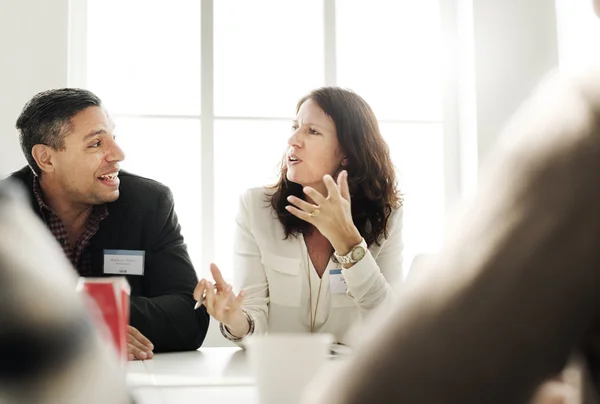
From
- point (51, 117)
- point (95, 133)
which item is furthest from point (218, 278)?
→ point (51, 117)

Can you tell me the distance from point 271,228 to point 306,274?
9.1 inches

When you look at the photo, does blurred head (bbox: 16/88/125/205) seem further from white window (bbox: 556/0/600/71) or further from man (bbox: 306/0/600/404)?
white window (bbox: 556/0/600/71)

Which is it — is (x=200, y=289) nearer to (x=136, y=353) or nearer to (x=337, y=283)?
(x=136, y=353)

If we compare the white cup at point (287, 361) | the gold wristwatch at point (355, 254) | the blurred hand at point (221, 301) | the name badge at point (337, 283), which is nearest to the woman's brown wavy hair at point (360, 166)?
the name badge at point (337, 283)

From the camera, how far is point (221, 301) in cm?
198

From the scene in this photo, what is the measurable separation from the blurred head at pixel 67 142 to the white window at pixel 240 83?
1.23 meters

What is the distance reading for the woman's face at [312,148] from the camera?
2705 millimetres

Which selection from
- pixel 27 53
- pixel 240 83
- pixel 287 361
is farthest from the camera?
pixel 240 83

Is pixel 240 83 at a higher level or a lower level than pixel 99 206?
higher

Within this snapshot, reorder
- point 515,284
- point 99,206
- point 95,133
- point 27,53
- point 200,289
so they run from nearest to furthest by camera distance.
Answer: point 515,284
point 200,289
point 99,206
point 95,133
point 27,53

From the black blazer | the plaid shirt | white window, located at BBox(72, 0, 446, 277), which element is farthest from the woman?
white window, located at BBox(72, 0, 446, 277)

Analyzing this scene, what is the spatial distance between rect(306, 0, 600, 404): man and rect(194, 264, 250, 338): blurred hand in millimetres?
1633

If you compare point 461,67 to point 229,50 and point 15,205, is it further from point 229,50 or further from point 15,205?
point 15,205

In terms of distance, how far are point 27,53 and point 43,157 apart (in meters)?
1.21
